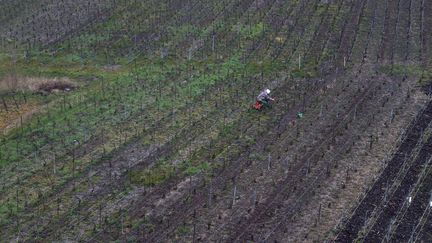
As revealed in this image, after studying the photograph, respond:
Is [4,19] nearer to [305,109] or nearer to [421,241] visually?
[305,109]

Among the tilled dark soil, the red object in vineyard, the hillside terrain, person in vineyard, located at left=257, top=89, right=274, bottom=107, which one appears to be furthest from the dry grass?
the tilled dark soil

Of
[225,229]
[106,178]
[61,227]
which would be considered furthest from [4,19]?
[225,229]

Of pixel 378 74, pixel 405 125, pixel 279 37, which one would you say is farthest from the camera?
pixel 279 37

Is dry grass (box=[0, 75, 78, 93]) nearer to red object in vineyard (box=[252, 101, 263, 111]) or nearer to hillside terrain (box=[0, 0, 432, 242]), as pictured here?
hillside terrain (box=[0, 0, 432, 242])

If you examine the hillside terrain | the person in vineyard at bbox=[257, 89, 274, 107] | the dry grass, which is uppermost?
the person in vineyard at bbox=[257, 89, 274, 107]

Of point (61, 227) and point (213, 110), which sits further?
point (213, 110)

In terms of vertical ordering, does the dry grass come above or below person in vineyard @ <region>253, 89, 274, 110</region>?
below

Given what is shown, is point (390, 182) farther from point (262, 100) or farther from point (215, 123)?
point (215, 123)
